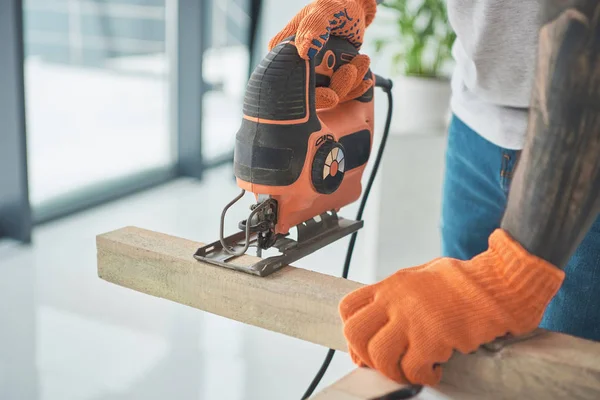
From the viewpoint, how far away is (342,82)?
1082 millimetres

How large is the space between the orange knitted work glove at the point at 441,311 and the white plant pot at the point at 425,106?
2.30m

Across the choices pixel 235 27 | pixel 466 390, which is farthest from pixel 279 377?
pixel 235 27

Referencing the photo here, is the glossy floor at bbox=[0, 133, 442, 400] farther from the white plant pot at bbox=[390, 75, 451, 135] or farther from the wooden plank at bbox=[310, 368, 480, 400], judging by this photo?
the wooden plank at bbox=[310, 368, 480, 400]

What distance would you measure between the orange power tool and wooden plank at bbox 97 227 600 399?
3cm

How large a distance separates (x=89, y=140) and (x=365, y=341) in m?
4.18

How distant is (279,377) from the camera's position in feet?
7.61

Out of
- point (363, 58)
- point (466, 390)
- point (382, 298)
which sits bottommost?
point (466, 390)

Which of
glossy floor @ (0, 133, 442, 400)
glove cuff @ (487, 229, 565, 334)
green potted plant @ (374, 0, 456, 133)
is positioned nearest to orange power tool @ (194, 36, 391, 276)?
glove cuff @ (487, 229, 565, 334)

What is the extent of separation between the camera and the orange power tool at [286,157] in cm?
95

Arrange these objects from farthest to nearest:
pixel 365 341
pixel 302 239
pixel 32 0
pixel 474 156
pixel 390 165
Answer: pixel 32 0
pixel 390 165
pixel 474 156
pixel 302 239
pixel 365 341

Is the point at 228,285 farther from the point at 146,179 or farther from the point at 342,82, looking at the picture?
the point at 146,179

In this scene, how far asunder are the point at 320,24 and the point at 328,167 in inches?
8.2

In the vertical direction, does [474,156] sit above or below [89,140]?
above

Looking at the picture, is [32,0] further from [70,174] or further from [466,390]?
[466,390]
